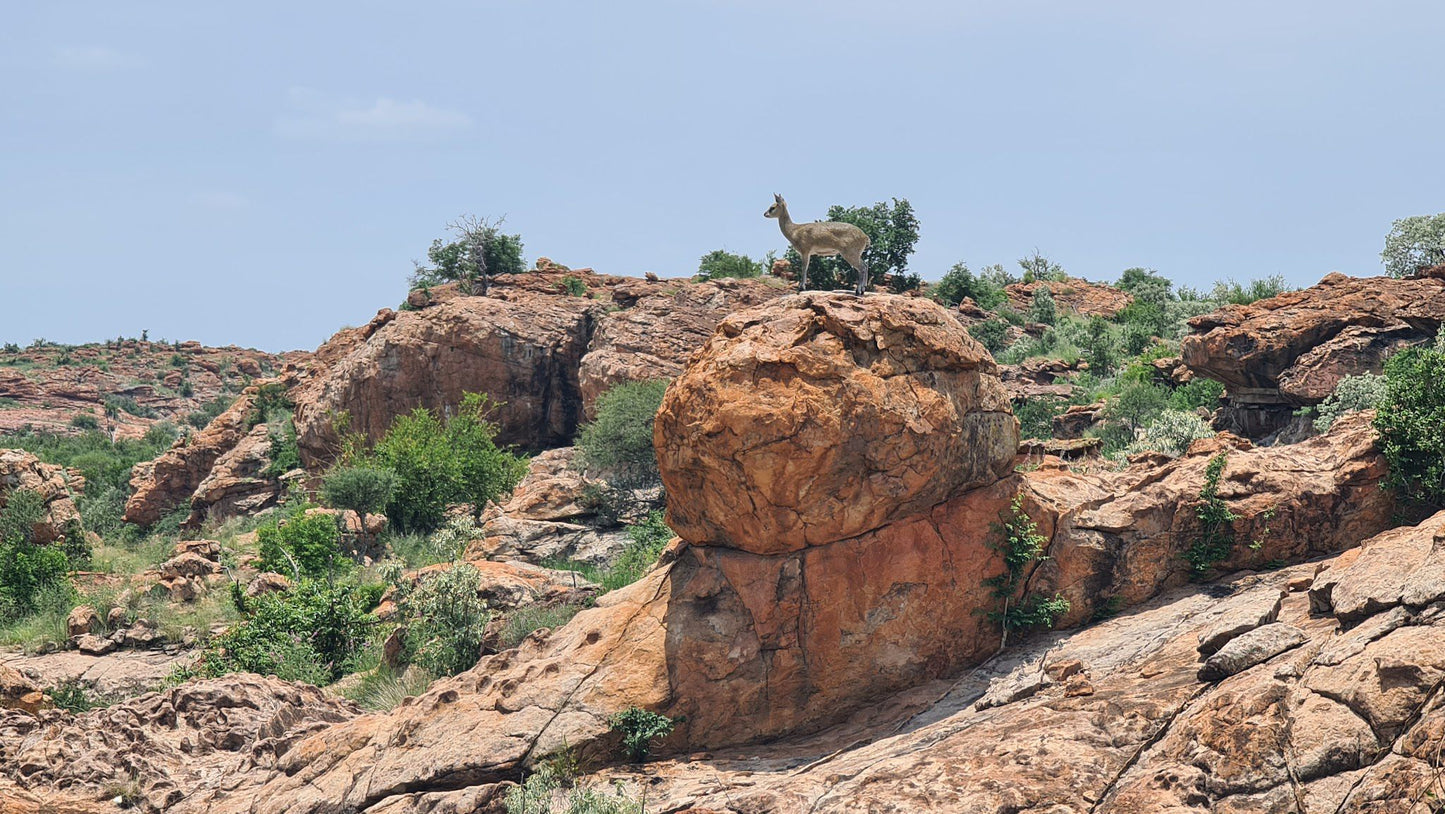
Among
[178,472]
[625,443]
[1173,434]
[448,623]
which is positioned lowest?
[448,623]

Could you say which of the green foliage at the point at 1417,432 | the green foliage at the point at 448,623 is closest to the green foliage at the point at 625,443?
the green foliage at the point at 448,623

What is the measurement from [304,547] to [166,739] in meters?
9.34

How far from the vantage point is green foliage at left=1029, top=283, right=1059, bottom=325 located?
137 feet

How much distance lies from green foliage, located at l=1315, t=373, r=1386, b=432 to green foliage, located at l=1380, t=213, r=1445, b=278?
1918 centimetres

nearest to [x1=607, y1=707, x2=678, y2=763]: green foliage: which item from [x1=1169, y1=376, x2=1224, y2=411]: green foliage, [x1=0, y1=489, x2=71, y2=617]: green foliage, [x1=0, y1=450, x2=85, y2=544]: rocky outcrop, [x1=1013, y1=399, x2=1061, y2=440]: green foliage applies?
[x1=0, y1=489, x2=71, y2=617]: green foliage

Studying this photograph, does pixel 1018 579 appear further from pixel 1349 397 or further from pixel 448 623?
pixel 1349 397

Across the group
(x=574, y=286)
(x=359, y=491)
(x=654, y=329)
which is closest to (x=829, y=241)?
(x=359, y=491)

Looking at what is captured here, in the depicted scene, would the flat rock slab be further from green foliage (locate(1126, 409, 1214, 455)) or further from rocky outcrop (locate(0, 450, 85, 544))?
rocky outcrop (locate(0, 450, 85, 544))

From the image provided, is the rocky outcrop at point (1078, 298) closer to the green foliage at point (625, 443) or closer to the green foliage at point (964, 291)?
the green foliage at point (964, 291)

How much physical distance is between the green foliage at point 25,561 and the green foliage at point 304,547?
3.52m

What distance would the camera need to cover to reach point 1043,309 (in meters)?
42.1

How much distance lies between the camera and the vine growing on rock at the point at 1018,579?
10922 millimetres

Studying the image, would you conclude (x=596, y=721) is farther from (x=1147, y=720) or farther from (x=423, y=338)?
(x=423, y=338)

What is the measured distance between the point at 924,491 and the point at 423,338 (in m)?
24.9
